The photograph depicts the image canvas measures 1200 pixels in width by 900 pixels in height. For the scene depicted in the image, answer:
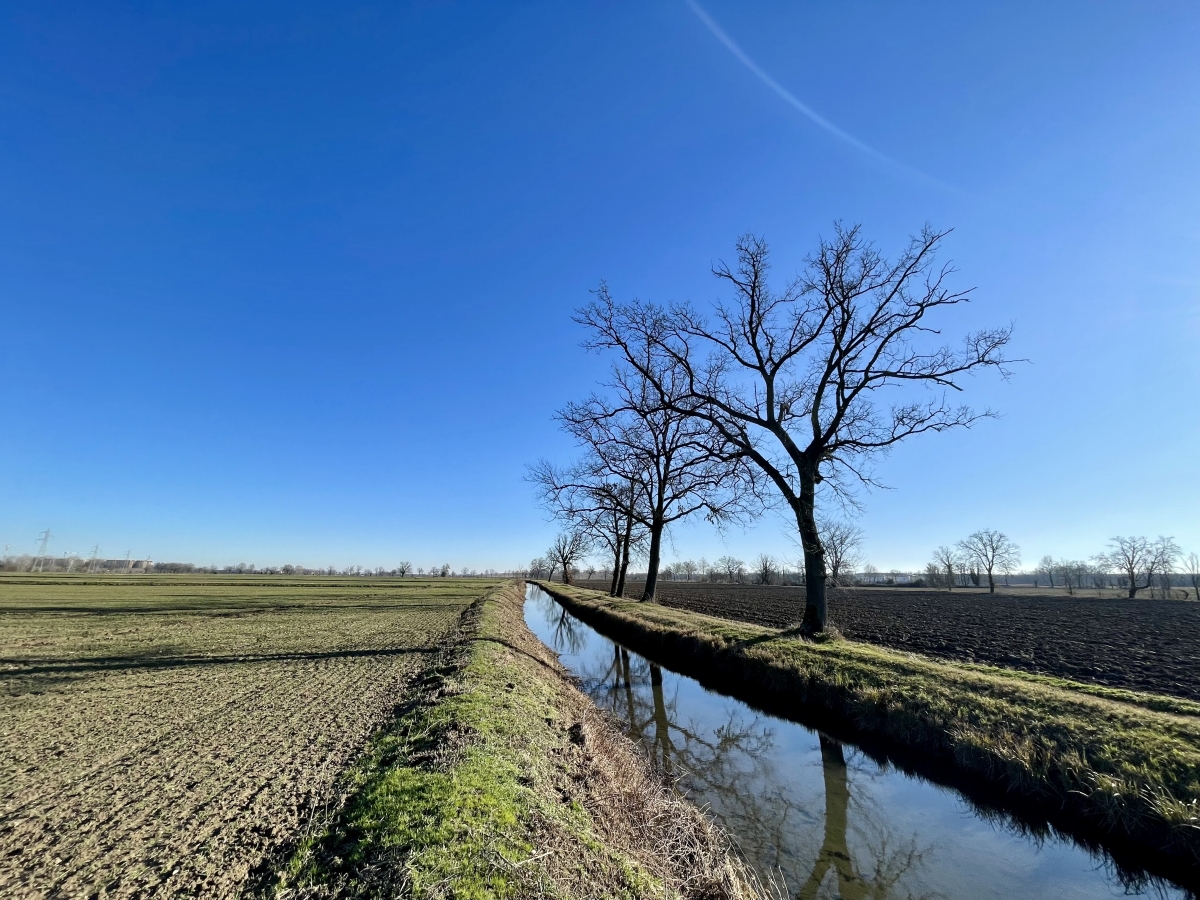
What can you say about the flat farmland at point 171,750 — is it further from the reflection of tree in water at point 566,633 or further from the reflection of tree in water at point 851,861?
the reflection of tree in water at point 566,633

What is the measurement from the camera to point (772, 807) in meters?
7.36

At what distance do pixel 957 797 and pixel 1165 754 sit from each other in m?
2.56

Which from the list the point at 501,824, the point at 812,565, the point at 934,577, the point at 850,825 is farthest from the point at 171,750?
the point at 934,577

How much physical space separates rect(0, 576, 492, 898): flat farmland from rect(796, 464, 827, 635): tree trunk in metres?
11.1

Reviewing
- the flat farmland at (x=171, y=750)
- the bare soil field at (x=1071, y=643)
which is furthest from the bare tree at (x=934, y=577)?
the flat farmland at (x=171, y=750)

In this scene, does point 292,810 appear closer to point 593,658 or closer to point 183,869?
point 183,869

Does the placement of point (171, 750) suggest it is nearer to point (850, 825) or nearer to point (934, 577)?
point (850, 825)

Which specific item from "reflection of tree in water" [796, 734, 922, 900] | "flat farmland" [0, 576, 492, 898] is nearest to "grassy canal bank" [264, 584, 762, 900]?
"flat farmland" [0, 576, 492, 898]

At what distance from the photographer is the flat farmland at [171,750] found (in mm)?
4426

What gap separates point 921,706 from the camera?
31.4 ft

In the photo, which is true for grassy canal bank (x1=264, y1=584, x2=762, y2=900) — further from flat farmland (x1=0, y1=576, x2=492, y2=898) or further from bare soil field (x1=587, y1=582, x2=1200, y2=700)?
bare soil field (x1=587, y1=582, x2=1200, y2=700)

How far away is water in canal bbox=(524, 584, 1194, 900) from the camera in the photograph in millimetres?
5598

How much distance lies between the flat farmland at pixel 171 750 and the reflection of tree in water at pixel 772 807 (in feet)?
16.4

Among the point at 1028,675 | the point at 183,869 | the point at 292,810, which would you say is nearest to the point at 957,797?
the point at 1028,675
